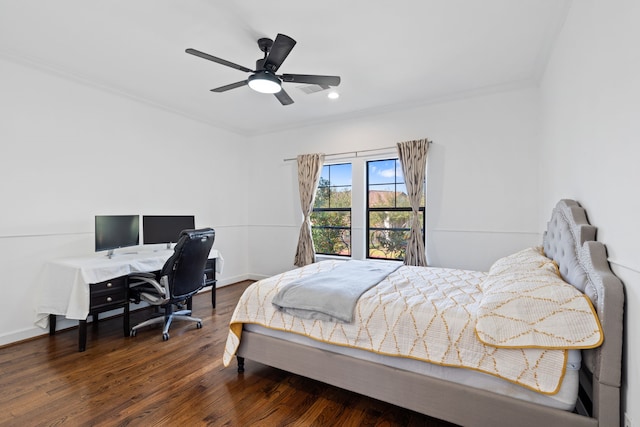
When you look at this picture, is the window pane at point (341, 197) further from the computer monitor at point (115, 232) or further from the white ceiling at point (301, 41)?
the computer monitor at point (115, 232)

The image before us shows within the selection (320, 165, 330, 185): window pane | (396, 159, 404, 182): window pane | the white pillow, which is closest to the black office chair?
(320, 165, 330, 185): window pane

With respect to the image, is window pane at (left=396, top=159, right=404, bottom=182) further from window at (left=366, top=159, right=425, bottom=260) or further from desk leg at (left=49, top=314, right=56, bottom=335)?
desk leg at (left=49, top=314, right=56, bottom=335)

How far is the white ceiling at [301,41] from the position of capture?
2242 mm

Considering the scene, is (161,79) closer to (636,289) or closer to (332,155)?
(332,155)

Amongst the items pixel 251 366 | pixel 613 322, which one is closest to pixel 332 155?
pixel 251 366

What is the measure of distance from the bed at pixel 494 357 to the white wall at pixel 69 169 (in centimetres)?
241

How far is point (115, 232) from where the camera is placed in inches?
134

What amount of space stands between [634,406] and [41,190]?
4.68 meters

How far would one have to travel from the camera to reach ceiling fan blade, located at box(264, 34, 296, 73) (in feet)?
7.08

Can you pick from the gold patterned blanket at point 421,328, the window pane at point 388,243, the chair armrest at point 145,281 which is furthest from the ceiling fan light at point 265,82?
the window pane at point 388,243

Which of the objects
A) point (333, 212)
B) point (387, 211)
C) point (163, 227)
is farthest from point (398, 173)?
point (163, 227)

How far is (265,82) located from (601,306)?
106 inches

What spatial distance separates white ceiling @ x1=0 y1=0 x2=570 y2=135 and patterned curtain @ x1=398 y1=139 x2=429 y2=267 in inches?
26.3

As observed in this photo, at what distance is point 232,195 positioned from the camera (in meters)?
5.32
